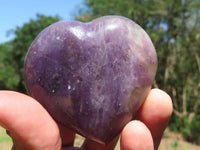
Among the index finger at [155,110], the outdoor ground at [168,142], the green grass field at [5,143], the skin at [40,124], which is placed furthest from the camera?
the outdoor ground at [168,142]

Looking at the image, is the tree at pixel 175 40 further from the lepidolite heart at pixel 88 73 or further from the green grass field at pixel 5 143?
the lepidolite heart at pixel 88 73

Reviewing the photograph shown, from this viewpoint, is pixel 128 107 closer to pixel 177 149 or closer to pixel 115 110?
pixel 115 110

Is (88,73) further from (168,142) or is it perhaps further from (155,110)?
(168,142)

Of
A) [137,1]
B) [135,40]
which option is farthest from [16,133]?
[137,1]

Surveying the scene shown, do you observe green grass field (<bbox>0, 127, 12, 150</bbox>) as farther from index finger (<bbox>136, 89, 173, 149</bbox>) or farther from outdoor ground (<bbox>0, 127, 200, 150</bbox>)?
index finger (<bbox>136, 89, 173, 149</bbox>)

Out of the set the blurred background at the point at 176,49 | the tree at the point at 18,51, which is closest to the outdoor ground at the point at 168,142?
the blurred background at the point at 176,49

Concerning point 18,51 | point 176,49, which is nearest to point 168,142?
point 176,49

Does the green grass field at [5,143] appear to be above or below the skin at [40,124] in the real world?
below
